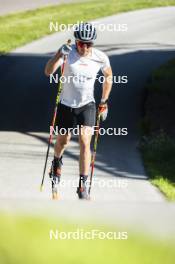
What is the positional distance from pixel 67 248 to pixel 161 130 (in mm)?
12759

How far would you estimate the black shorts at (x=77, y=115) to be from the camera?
9.21m

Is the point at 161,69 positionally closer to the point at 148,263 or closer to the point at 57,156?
the point at 57,156

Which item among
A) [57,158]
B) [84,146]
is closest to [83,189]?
[84,146]

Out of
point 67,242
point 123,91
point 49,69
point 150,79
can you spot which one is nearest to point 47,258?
point 67,242

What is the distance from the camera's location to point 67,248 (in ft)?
12.9

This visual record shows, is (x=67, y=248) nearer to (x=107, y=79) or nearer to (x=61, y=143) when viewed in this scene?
(x=107, y=79)

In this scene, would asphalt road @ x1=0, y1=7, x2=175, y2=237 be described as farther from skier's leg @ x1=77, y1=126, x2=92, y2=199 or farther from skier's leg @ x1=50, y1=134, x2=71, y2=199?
skier's leg @ x1=77, y1=126, x2=92, y2=199

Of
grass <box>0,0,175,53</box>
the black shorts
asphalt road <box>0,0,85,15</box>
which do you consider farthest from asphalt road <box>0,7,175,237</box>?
asphalt road <box>0,0,85,15</box>

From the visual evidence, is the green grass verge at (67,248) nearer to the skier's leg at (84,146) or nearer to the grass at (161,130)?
the skier's leg at (84,146)

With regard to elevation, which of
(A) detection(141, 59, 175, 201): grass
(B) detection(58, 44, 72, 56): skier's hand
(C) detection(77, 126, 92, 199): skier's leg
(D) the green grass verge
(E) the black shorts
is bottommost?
(A) detection(141, 59, 175, 201): grass

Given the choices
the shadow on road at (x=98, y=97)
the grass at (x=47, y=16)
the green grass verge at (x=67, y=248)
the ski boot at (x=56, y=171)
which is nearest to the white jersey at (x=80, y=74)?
the ski boot at (x=56, y=171)

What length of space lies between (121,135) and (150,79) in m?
5.46

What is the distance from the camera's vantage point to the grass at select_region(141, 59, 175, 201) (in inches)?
503

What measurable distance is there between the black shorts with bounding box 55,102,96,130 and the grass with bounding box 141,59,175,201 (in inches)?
81.3
